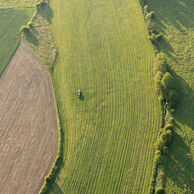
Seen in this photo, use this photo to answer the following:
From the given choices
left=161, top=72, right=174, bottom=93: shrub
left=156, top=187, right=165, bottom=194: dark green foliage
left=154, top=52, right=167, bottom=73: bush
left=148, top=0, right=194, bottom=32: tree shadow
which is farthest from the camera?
left=148, top=0, right=194, bottom=32: tree shadow

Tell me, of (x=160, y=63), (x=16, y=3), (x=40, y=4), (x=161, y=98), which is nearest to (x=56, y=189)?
(x=161, y=98)

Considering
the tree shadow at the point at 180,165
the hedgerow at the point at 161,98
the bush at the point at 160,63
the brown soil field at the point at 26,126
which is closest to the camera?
the tree shadow at the point at 180,165

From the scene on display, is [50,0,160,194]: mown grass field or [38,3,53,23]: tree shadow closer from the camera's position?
[50,0,160,194]: mown grass field

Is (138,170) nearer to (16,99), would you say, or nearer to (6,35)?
(16,99)

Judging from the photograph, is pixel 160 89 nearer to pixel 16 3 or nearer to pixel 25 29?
pixel 25 29

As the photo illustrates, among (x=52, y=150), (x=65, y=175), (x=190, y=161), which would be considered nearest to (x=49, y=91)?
(x=52, y=150)

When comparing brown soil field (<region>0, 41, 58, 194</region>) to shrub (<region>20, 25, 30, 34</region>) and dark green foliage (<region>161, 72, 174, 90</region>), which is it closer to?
shrub (<region>20, 25, 30, 34</region>)

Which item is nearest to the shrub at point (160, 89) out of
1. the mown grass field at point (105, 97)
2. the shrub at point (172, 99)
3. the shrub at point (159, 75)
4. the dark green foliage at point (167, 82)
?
the dark green foliage at point (167, 82)

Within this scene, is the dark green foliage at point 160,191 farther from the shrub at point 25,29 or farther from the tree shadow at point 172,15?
the shrub at point 25,29

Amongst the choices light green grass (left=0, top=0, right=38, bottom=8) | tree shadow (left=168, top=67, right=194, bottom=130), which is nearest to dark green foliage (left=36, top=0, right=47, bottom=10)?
light green grass (left=0, top=0, right=38, bottom=8)
